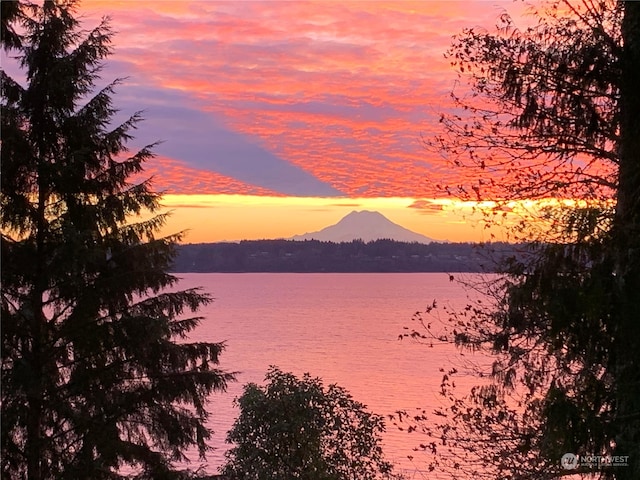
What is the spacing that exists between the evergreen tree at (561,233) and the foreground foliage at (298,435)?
8.59m

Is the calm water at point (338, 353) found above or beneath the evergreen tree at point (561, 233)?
beneath

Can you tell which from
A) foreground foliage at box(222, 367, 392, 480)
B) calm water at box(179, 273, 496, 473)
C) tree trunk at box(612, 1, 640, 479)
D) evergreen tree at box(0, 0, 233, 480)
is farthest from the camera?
calm water at box(179, 273, 496, 473)

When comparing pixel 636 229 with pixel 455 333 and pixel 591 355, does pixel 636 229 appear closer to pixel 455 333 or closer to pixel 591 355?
pixel 591 355

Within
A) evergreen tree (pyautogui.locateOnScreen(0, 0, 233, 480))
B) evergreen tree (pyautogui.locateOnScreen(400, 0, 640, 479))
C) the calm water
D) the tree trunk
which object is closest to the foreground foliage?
the calm water

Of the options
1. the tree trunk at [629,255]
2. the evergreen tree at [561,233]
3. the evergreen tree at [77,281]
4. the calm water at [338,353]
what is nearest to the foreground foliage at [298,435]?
the calm water at [338,353]

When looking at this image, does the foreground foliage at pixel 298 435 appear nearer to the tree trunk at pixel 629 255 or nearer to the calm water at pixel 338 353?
the calm water at pixel 338 353

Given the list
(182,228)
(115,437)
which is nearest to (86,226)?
(182,228)

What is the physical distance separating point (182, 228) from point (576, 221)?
7.47 meters

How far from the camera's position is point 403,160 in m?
24.0

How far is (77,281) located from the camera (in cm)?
1066

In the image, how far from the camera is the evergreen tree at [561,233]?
7625 millimetres

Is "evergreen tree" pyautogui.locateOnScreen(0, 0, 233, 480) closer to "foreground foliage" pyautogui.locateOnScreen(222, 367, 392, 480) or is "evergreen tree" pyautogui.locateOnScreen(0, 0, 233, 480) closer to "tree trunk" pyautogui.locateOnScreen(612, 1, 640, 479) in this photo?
"foreground foliage" pyautogui.locateOnScreen(222, 367, 392, 480)

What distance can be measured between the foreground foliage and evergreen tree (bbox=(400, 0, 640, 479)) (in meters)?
8.59

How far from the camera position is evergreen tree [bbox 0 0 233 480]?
34.9 feet
